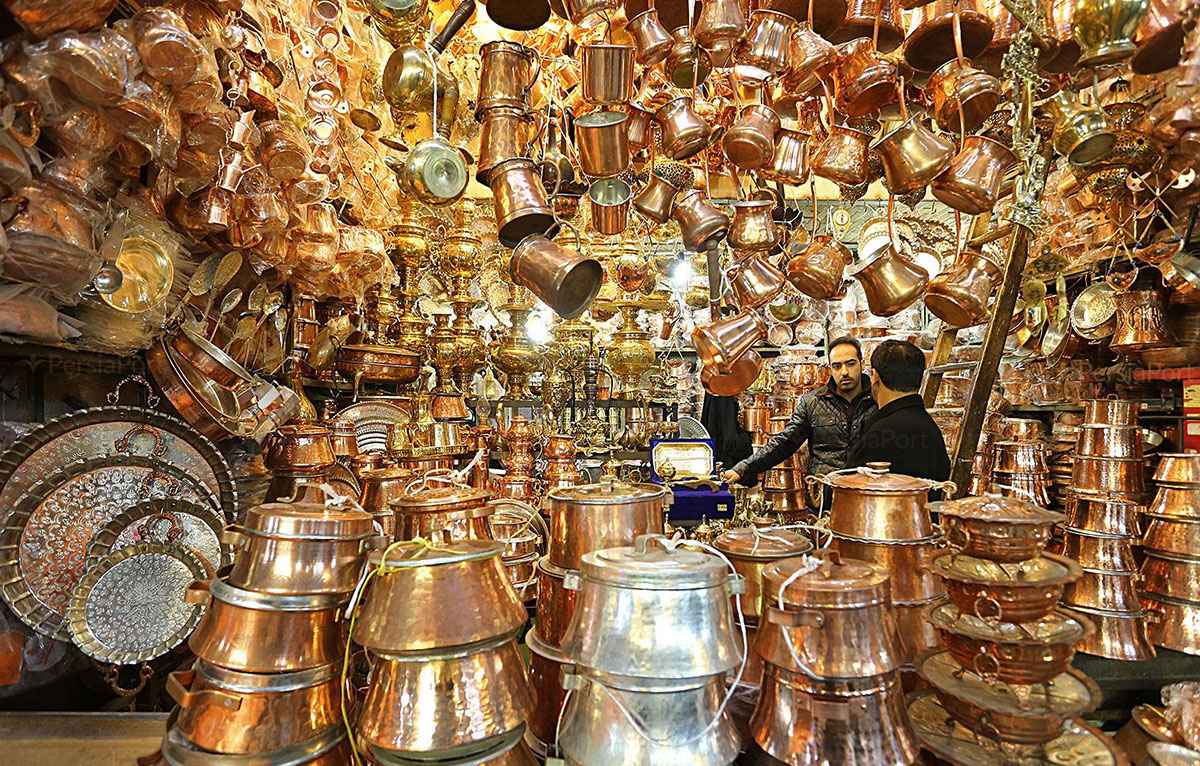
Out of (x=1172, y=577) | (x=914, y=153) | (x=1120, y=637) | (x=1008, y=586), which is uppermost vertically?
(x=914, y=153)

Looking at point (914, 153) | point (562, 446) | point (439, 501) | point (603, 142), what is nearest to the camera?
point (439, 501)

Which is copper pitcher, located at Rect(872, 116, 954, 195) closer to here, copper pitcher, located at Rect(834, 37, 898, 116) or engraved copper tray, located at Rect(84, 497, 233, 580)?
copper pitcher, located at Rect(834, 37, 898, 116)

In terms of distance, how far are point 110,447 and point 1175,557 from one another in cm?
286

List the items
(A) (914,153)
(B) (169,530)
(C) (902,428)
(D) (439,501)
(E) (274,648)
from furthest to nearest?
(C) (902,428) → (B) (169,530) → (A) (914,153) → (D) (439,501) → (E) (274,648)

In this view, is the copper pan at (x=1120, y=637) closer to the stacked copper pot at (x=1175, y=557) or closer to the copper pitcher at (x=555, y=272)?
the stacked copper pot at (x=1175, y=557)

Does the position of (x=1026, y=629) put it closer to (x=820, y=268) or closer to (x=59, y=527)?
(x=820, y=268)

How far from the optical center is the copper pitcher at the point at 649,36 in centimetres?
135

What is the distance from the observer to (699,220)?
156 centimetres

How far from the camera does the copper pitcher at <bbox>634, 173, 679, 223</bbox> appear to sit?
1.66 m

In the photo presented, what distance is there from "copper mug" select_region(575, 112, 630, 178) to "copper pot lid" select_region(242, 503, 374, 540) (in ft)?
3.13

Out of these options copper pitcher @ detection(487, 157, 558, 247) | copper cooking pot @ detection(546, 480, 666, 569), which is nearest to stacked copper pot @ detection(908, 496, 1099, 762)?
copper cooking pot @ detection(546, 480, 666, 569)

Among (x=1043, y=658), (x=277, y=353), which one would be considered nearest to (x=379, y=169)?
(x=277, y=353)

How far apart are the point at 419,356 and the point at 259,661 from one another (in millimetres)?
2396

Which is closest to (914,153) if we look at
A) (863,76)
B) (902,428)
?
(863,76)
